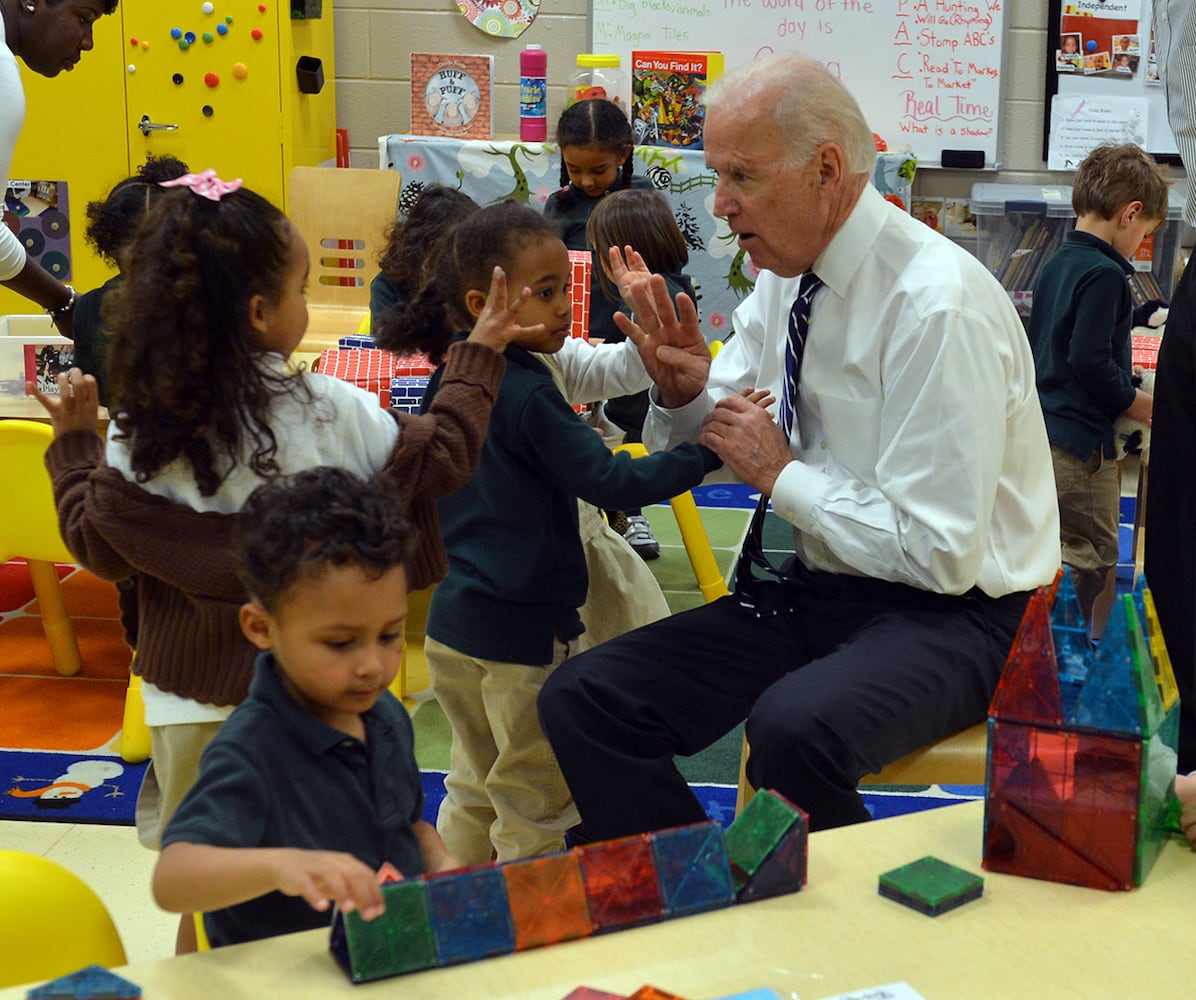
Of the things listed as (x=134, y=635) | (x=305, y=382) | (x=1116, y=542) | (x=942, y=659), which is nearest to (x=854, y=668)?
(x=942, y=659)

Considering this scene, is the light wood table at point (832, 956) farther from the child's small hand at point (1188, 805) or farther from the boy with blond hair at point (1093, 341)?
the boy with blond hair at point (1093, 341)

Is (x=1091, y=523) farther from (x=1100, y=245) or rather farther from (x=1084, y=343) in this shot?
(x=1100, y=245)

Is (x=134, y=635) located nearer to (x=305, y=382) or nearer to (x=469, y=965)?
(x=305, y=382)

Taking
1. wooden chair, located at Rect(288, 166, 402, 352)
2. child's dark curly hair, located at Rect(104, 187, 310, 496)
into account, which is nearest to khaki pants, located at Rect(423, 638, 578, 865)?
child's dark curly hair, located at Rect(104, 187, 310, 496)

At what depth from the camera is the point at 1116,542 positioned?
3.63 metres

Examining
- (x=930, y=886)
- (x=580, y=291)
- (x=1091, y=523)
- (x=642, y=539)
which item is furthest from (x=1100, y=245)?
(x=930, y=886)

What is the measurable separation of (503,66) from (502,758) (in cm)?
464

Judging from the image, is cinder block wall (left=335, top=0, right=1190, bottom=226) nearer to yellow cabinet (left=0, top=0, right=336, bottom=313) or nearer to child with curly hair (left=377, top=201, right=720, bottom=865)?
yellow cabinet (left=0, top=0, right=336, bottom=313)

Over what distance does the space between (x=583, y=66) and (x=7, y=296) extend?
8.10 feet

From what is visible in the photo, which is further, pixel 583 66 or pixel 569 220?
pixel 583 66

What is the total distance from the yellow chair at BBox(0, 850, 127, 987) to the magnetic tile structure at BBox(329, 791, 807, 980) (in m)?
0.29

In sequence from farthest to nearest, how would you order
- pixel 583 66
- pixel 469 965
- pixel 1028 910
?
pixel 583 66 < pixel 1028 910 < pixel 469 965

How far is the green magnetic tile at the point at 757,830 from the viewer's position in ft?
4.05

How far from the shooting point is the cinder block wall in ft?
19.4
